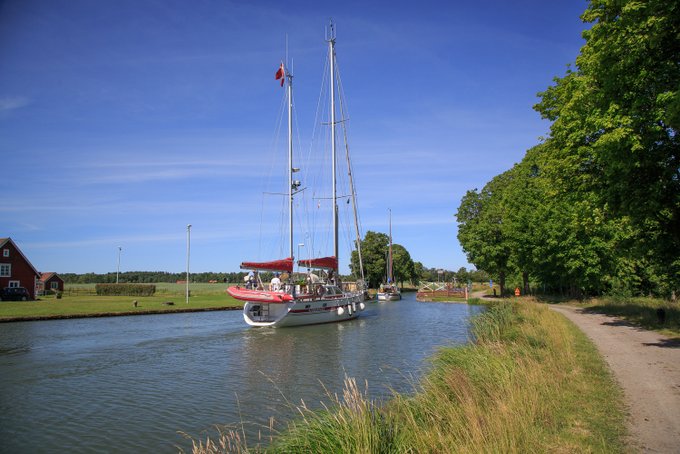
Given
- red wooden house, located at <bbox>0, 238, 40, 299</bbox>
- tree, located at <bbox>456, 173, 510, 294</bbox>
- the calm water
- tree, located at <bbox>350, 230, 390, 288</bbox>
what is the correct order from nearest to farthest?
the calm water, tree, located at <bbox>456, 173, 510, 294</bbox>, red wooden house, located at <bbox>0, 238, 40, 299</bbox>, tree, located at <bbox>350, 230, 390, 288</bbox>

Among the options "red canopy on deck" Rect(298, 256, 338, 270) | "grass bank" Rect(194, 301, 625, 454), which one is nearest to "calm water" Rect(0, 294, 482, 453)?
"grass bank" Rect(194, 301, 625, 454)

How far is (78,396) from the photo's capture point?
1520cm

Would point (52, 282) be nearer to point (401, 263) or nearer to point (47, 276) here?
point (47, 276)

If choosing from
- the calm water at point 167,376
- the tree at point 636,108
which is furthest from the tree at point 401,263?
the tree at point 636,108

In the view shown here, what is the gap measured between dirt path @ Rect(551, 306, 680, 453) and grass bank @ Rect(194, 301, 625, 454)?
0.31 m

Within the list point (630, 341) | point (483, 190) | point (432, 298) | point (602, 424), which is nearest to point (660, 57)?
point (630, 341)

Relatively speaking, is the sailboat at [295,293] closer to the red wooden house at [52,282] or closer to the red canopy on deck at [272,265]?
the red canopy on deck at [272,265]

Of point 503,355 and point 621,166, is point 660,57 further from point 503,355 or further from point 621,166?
point 503,355

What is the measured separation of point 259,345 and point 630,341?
18.0 metres

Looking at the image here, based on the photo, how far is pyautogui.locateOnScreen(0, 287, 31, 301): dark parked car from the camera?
2151 inches

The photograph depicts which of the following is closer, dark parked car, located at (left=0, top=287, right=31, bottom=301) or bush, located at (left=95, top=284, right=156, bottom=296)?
dark parked car, located at (left=0, top=287, right=31, bottom=301)

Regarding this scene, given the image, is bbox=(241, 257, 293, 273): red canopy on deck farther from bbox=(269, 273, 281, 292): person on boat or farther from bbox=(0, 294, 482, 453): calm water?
bbox=(0, 294, 482, 453): calm water

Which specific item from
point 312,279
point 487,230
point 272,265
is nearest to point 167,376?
point 272,265

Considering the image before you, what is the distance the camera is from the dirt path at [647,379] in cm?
711
